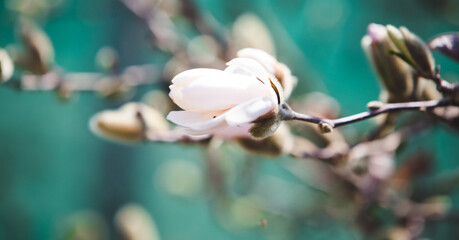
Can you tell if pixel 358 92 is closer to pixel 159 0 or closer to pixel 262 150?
pixel 159 0

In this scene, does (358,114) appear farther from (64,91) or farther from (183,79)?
(64,91)

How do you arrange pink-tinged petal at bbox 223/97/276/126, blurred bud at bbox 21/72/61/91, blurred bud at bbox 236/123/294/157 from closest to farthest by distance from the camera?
pink-tinged petal at bbox 223/97/276/126, blurred bud at bbox 236/123/294/157, blurred bud at bbox 21/72/61/91

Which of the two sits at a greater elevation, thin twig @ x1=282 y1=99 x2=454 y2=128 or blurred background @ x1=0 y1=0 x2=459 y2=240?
blurred background @ x1=0 y1=0 x2=459 y2=240

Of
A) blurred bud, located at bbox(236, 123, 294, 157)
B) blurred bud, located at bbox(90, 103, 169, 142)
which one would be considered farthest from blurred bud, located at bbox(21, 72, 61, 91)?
blurred bud, located at bbox(236, 123, 294, 157)

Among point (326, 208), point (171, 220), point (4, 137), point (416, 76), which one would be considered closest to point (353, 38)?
point (326, 208)

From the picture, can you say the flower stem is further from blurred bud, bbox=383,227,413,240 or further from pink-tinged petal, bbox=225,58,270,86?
blurred bud, bbox=383,227,413,240

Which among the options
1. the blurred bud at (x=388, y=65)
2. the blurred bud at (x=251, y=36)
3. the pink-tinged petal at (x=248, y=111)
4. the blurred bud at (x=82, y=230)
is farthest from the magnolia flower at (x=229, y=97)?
the blurred bud at (x=82, y=230)

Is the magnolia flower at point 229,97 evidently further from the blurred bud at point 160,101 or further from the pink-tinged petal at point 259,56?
the blurred bud at point 160,101

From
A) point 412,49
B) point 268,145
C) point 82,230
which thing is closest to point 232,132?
point 268,145
